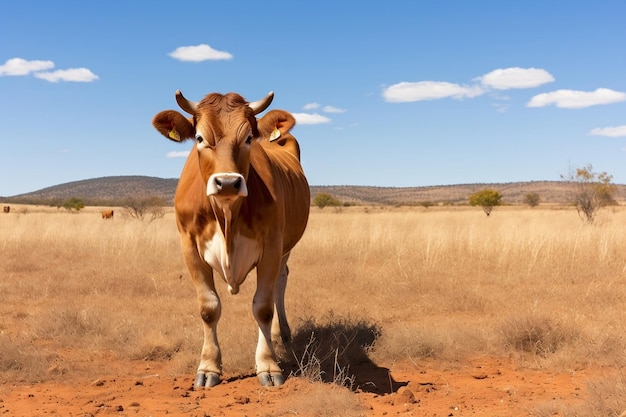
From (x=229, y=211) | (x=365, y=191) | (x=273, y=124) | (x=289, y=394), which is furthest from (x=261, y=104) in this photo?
(x=365, y=191)

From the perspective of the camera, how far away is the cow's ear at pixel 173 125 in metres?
4.91

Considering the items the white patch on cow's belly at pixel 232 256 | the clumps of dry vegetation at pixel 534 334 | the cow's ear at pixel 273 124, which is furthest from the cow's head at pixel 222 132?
the clumps of dry vegetation at pixel 534 334

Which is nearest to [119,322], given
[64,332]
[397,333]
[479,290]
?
[64,332]

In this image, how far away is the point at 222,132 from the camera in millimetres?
4539

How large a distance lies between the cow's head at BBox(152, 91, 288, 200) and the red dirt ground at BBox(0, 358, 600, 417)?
1.62 m

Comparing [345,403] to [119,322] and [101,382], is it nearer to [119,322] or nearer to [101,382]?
[101,382]

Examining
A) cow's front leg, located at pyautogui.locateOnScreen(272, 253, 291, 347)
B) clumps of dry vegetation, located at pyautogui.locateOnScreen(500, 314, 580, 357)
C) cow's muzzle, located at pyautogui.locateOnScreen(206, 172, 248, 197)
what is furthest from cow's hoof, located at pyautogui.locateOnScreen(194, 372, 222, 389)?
clumps of dry vegetation, located at pyautogui.locateOnScreen(500, 314, 580, 357)

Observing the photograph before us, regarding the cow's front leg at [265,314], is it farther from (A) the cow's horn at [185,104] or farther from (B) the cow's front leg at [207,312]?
(A) the cow's horn at [185,104]

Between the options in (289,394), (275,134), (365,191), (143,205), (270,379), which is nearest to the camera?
(289,394)

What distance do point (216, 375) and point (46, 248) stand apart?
1057 cm

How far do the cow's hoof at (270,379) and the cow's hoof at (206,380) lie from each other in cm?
38

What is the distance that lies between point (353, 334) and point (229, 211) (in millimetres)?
2633

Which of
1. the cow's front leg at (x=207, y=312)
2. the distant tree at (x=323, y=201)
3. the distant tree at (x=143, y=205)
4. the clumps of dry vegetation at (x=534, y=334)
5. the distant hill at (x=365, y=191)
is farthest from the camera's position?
the distant hill at (x=365, y=191)

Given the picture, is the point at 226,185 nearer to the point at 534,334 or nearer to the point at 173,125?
the point at 173,125
